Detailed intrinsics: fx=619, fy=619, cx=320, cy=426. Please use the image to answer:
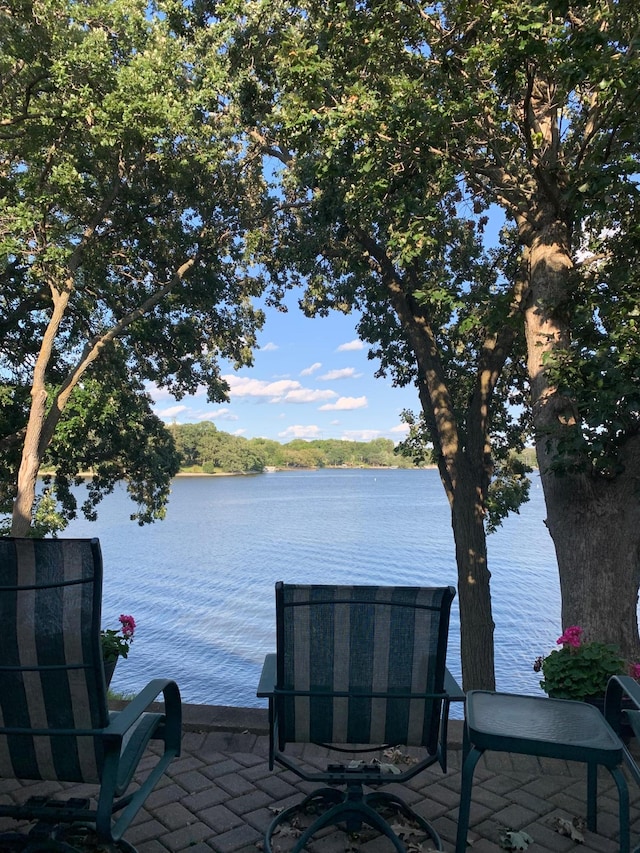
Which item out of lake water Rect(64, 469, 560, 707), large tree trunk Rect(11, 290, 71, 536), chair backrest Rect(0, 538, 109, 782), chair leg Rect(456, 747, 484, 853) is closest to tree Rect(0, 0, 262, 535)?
large tree trunk Rect(11, 290, 71, 536)

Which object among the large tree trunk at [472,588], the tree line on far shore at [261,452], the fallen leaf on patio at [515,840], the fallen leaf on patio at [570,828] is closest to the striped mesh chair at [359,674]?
the fallen leaf on patio at [515,840]

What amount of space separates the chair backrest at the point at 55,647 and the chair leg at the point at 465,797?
1.25m

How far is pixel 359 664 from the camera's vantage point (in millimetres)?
2322

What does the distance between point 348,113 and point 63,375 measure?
946cm

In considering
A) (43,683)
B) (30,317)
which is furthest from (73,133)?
(43,683)

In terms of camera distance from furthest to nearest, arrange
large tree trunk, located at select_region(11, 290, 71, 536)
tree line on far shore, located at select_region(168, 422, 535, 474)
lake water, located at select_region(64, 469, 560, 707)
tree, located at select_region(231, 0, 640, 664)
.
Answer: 1. tree line on far shore, located at select_region(168, 422, 535, 474)
2. lake water, located at select_region(64, 469, 560, 707)
3. large tree trunk, located at select_region(11, 290, 71, 536)
4. tree, located at select_region(231, 0, 640, 664)

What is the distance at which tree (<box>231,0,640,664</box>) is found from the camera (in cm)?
525

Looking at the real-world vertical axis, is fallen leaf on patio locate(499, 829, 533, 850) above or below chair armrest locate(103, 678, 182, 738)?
below

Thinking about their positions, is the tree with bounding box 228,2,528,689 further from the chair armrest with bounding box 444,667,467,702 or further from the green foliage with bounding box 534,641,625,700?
the chair armrest with bounding box 444,667,467,702

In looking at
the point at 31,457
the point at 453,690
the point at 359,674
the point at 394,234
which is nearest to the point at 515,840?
Result: the point at 453,690

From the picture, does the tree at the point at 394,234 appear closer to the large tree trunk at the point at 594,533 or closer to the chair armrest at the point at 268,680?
the large tree trunk at the point at 594,533

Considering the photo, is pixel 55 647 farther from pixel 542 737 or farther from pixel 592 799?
pixel 592 799

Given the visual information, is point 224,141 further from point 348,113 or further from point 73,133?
point 348,113

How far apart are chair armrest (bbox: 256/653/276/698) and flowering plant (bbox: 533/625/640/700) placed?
1.97 metres
